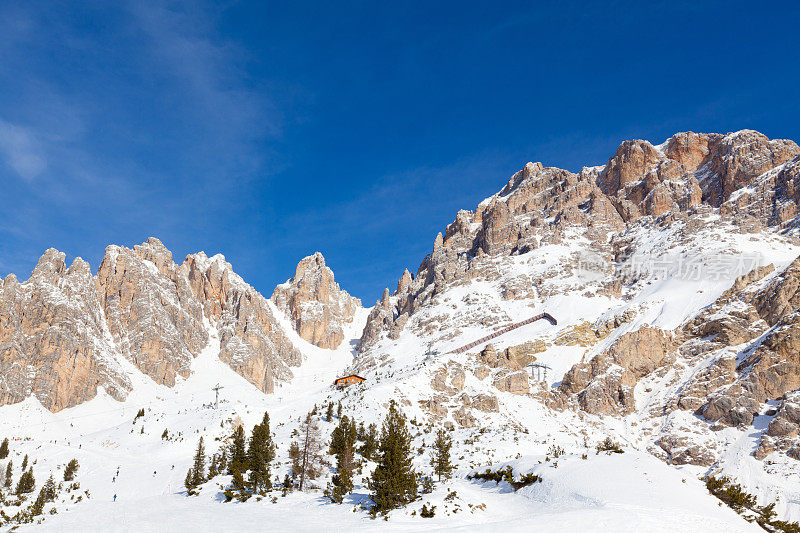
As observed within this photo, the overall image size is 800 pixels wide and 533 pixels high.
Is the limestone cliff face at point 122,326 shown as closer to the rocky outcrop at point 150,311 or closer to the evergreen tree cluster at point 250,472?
the rocky outcrop at point 150,311

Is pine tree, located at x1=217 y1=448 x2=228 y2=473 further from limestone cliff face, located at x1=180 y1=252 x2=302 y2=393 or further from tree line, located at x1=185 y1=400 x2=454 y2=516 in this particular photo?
limestone cliff face, located at x1=180 y1=252 x2=302 y2=393

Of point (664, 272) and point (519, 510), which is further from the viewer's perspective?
point (664, 272)

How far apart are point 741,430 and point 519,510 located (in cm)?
6381

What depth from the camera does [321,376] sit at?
586ft

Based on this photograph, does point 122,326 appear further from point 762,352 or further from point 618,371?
point 762,352

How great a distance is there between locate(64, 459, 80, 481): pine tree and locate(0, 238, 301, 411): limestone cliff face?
225 ft

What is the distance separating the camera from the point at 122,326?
498 feet

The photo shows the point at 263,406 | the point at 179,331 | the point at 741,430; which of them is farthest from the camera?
the point at 179,331

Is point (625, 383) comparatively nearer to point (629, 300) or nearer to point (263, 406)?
point (629, 300)

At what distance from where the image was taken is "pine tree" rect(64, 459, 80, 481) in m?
59.4

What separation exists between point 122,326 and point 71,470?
101597 mm

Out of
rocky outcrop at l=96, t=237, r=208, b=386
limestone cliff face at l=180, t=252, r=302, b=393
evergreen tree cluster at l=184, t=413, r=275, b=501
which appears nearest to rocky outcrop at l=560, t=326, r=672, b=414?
evergreen tree cluster at l=184, t=413, r=275, b=501

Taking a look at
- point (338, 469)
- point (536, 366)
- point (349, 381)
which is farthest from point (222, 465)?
point (536, 366)

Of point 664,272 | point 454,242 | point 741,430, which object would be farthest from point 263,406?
point 454,242
